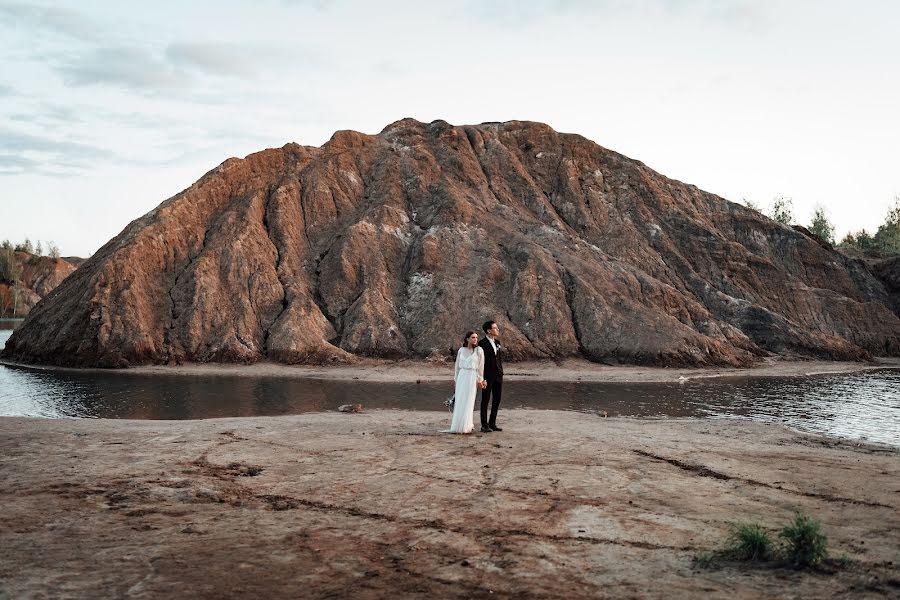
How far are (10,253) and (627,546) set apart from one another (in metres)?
124

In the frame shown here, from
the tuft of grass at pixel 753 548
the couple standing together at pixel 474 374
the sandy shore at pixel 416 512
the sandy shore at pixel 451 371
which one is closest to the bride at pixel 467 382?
the couple standing together at pixel 474 374

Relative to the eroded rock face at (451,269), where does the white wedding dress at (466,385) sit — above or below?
below

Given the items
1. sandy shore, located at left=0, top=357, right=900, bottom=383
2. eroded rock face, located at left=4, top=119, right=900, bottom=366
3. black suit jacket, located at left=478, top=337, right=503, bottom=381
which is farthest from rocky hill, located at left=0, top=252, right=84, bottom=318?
black suit jacket, located at left=478, top=337, right=503, bottom=381

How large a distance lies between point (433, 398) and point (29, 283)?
364ft

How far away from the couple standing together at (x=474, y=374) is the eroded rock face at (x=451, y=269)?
82.2ft

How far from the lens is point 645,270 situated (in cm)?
5281

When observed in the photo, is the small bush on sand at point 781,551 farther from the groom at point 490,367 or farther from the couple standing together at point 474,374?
the groom at point 490,367

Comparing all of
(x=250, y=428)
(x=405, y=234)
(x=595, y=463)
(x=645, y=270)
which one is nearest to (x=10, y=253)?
(x=405, y=234)

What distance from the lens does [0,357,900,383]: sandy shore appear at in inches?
1379

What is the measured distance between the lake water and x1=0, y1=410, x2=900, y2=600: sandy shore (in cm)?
757

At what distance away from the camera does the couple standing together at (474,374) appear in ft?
49.7

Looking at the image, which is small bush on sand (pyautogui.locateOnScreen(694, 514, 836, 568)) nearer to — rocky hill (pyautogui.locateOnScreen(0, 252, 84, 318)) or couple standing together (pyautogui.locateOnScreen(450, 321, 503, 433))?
couple standing together (pyautogui.locateOnScreen(450, 321, 503, 433))

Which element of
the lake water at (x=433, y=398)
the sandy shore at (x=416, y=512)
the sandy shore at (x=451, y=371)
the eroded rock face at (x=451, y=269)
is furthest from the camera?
the eroded rock face at (x=451, y=269)

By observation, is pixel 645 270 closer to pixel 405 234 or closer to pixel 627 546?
pixel 405 234
